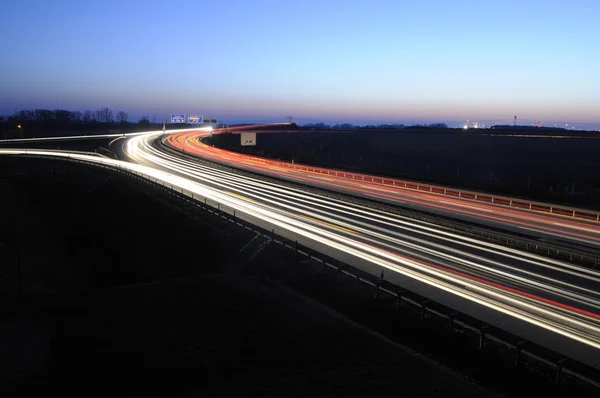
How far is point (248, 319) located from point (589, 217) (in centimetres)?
2499

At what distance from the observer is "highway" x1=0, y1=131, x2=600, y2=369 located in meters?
12.2

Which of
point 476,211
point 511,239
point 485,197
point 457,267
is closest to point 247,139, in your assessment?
point 485,197

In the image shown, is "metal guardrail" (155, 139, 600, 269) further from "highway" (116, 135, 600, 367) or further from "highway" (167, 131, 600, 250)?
"highway" (167, 131, 600, 250)

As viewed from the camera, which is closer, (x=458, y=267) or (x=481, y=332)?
(x=481, y=332)

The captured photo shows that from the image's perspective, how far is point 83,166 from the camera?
5319 centimetres

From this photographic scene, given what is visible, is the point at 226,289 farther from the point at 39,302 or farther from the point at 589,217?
the point at 589,217

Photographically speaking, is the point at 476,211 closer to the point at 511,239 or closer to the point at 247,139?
the point at 511,239

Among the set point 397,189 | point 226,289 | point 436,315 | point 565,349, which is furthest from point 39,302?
point 397,189

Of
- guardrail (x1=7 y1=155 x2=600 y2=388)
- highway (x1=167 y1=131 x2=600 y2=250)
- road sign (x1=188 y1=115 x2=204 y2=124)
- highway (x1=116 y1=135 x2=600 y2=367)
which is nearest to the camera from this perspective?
guardrail (x1=7 y1=155 x2=600 y2=388)

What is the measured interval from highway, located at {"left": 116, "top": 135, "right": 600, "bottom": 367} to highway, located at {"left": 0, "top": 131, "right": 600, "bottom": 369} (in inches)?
1.1

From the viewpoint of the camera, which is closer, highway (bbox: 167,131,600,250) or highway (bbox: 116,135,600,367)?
highway (bbox: 116,135,600,367)

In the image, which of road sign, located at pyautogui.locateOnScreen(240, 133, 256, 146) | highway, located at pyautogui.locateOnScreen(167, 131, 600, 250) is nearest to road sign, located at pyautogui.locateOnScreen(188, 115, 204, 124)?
road sign, located at pyautogui.locateOnScreen(240, 133, 256, 146)

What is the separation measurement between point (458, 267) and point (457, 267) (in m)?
0.04

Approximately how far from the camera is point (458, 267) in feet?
55.8
